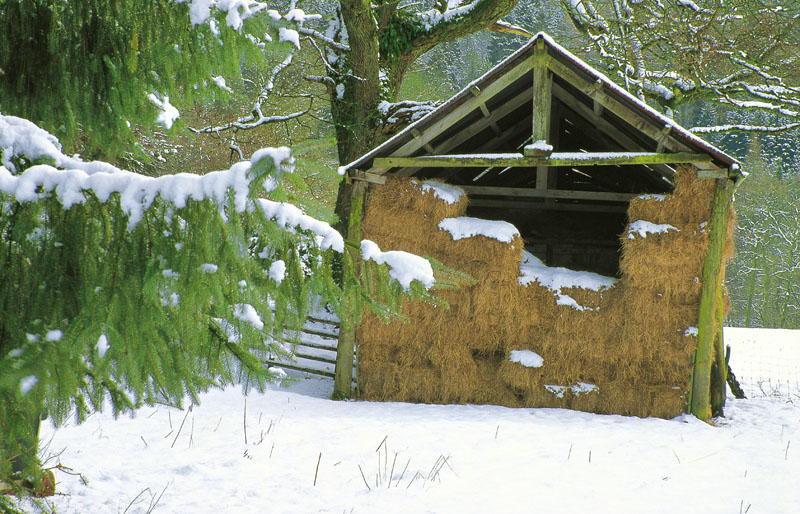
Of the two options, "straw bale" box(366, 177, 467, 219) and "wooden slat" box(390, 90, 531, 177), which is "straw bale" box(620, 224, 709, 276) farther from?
"wooden slat" box(390, 90, 531, 177)

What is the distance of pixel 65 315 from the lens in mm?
1979

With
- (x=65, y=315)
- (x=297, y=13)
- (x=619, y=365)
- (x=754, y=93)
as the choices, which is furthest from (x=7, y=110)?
(x=754, y=93)

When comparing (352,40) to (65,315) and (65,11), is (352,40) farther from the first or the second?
(65,315)

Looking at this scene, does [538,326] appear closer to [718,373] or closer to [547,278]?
[547,278]

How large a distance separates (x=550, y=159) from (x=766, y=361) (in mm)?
9577

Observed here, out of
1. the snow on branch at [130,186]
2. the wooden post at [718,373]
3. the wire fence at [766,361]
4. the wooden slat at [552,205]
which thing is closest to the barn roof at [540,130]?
the wooden slat at [552,205]

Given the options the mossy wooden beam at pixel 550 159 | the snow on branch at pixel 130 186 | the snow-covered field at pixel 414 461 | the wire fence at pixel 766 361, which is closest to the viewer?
the snow on branch at pixel 130 186

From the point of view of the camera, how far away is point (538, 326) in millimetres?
6988

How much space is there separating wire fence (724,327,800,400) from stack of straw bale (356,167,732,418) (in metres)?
3.48

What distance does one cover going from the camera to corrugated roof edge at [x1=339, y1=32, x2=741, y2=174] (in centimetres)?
620

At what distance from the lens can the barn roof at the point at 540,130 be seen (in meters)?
6.37

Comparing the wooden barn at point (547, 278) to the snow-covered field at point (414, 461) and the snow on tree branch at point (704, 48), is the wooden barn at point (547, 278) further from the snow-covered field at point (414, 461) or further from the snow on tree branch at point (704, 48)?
the snow on tree branch at point (704, 48)

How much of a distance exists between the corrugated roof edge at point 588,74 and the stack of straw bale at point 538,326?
0.36 meters

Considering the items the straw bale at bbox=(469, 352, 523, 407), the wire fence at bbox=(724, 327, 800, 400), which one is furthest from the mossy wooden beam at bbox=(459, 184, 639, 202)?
the wire fence at bbox=(724, 327, 800, 400)
